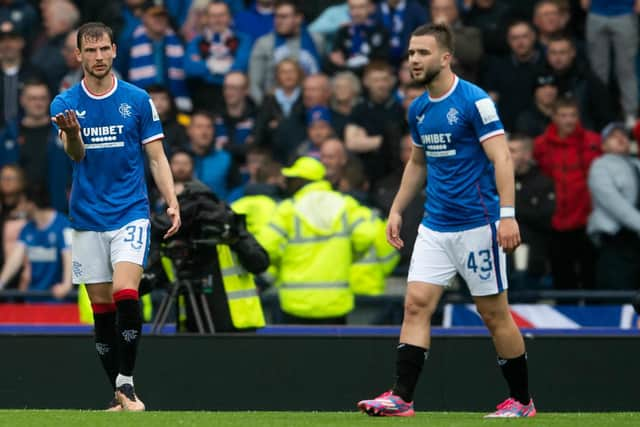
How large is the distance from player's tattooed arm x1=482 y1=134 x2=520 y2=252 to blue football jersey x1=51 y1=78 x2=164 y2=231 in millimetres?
2164

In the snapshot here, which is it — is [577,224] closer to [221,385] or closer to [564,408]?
[564,408]

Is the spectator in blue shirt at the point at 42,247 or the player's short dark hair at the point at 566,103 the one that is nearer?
the player's short dark hair at the point at 566,103

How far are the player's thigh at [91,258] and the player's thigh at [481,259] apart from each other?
213cm

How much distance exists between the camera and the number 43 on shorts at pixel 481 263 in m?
8.69

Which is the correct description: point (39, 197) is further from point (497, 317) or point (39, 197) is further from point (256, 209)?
A: point (497, 317)

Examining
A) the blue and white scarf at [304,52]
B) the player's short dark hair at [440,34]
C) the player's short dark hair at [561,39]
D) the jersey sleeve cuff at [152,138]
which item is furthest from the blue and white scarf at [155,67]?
the player's short dark hair at [440,34]

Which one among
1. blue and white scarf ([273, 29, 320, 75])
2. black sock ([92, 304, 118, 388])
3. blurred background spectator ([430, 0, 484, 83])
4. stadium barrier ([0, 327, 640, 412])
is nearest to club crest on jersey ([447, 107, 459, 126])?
black sock ([92, 304, 118, 388])

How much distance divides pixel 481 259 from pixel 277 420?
1494mm

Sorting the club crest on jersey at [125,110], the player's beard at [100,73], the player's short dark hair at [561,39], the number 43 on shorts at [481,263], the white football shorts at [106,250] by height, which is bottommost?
the number 43 on shorts at [481,263]

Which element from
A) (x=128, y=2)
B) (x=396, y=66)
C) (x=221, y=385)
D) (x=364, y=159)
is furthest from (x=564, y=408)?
(x=128, y=2)

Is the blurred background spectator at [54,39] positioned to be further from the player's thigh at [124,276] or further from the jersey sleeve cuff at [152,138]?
the player's thigh at [124,276]

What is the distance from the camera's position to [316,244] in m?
12.9

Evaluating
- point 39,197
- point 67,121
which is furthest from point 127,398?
point 39,197

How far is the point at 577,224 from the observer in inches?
585
